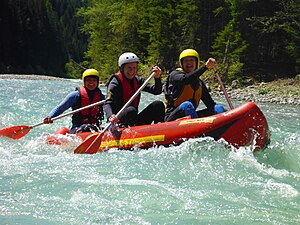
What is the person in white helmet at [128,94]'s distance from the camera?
20.4 feet

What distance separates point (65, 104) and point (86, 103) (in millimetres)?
347

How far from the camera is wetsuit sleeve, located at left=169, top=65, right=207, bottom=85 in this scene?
586 centimetres

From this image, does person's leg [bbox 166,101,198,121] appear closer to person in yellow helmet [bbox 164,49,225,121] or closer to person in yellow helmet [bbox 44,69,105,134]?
person in yellow helmet [bbox 164,49,225,121]

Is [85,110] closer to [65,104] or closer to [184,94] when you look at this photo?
A: [65,104]

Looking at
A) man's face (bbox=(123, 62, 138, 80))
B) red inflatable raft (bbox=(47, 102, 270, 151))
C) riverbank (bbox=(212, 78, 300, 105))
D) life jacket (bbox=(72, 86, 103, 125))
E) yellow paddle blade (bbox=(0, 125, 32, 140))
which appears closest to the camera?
red inflatable raft (bbox=(47, 102, 270, 151))

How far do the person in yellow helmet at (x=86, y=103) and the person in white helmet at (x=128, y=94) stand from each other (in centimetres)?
47

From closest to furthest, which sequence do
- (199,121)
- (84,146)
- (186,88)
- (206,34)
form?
(199,121), (84,146), (186,88), (206,34)

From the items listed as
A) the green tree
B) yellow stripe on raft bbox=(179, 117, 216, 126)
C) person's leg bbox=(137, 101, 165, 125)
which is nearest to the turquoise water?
yellow stripe on raft bbox=(179, 117, 216, 126)

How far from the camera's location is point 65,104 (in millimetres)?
6672

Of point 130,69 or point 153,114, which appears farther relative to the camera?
point 153,114

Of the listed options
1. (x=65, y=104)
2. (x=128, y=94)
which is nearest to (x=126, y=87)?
Result: (x=128, y=94)

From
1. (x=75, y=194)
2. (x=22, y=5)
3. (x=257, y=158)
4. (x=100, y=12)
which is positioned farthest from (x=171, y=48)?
(x=22, y=5)

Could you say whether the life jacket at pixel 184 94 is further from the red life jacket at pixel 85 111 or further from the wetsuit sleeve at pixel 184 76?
the red life jacket at pixel 85 111

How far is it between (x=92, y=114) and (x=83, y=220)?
378 cm
